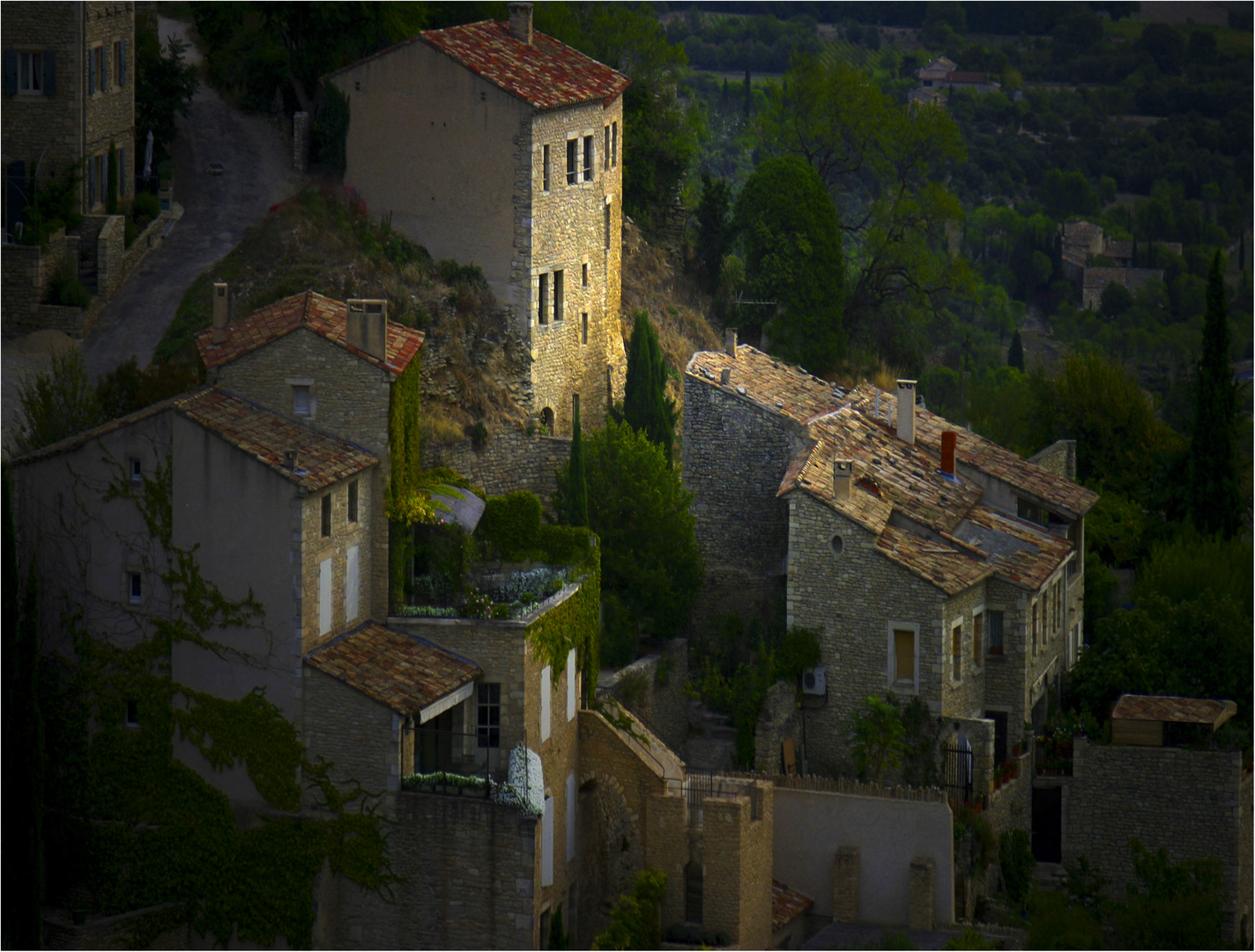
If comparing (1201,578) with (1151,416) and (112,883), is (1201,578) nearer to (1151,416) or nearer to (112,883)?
(1151,416)

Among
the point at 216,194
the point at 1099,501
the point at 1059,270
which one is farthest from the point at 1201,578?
the point at 1059,270

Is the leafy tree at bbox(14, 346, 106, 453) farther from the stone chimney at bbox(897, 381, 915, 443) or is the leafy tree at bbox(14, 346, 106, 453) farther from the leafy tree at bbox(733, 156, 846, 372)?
the leafy tree at bbox(733, 156, 846, 372)

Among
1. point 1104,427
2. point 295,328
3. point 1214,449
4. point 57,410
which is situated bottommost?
point 1104,427

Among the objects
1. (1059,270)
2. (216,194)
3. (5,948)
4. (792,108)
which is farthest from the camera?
(1059,270)

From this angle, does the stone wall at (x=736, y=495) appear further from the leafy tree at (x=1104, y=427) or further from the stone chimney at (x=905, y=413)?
the leafy tree at (x=1104, y=427)

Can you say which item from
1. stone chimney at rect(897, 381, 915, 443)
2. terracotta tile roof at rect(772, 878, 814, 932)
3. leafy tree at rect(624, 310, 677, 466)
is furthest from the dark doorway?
leafy tree at rect(624, 310, 677, 466)

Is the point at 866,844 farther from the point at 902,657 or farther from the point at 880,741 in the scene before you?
the point at 902,657

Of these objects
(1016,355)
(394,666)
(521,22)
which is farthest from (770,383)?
(1016,355)
